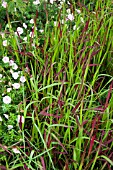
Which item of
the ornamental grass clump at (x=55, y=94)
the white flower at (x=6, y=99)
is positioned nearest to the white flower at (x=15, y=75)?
the ornamental grass clump at (x=55, y=94)

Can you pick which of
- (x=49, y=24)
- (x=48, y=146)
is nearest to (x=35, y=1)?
(x=49, y=24)

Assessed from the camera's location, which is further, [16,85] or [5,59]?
[5,59]

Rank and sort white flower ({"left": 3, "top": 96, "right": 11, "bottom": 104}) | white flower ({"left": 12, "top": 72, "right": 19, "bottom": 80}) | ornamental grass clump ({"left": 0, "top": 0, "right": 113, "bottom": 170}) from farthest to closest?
white flower ({"left": 12, "top": 72, "right": 19, "bottom": 80}) → white flower ({"left": 3, "top": 96, "right": 11, "bottom": 104}) → ornamental grass clump ({"left": 0, "top": 0, "right": 113, "bottom": 170})

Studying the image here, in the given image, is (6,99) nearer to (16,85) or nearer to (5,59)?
(16,85)

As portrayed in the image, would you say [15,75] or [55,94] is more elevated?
[15,75]

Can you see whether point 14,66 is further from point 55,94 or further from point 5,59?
point 55,94

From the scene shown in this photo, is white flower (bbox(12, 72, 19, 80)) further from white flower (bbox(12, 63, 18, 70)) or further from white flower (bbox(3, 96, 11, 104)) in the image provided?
white flower (bbox(3, 96, 11, 104))

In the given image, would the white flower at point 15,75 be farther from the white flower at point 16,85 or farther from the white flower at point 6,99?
the white flower at point 6,99

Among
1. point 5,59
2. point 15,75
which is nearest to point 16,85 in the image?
point 15,75

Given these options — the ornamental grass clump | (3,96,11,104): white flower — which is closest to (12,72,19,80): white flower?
the ornamental grass clump
